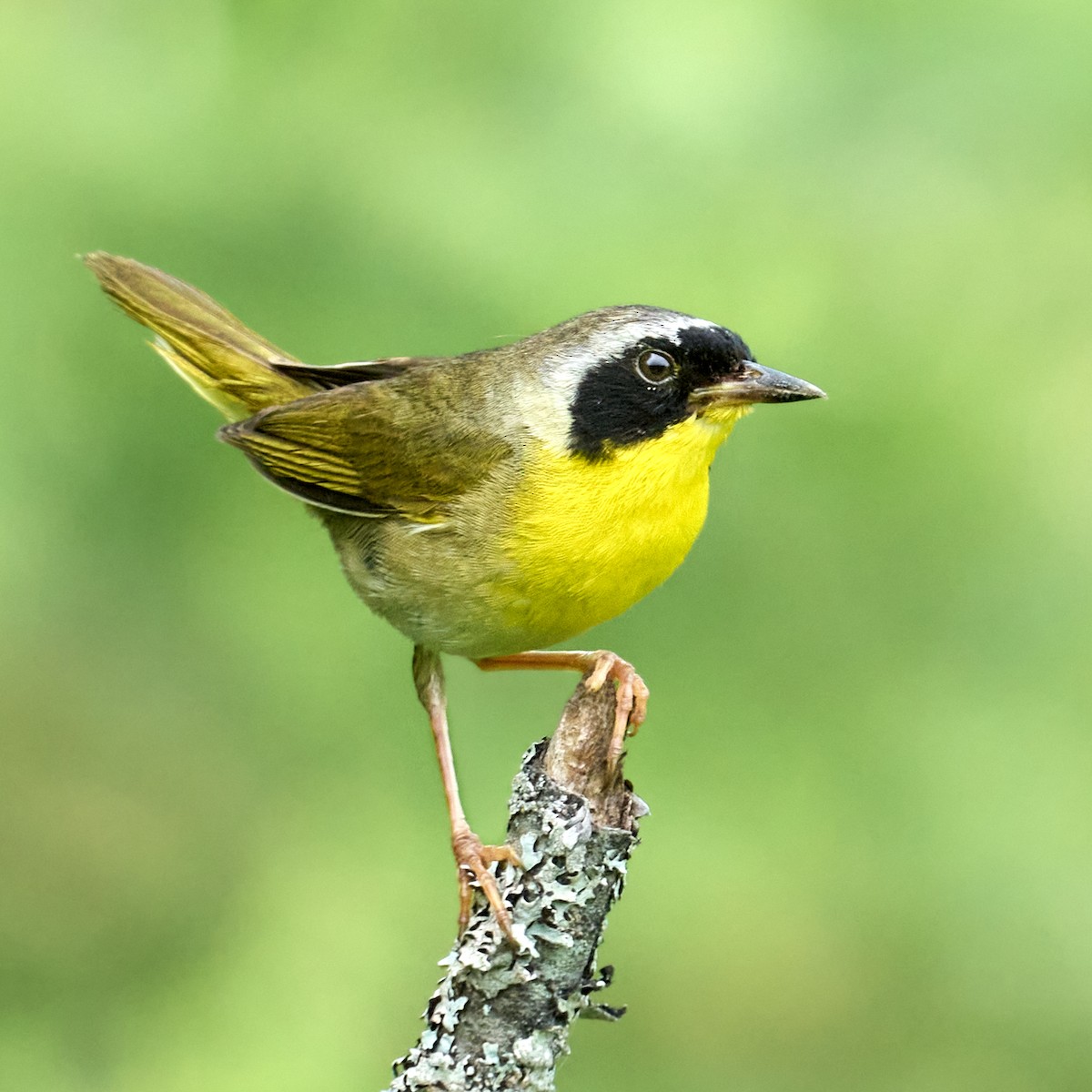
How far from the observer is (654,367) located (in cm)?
427

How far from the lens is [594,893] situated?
3.53 metres

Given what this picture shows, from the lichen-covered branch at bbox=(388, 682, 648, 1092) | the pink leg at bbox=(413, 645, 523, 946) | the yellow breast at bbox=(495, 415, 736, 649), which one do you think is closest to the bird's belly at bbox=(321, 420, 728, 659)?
the yellow breast at bbox=(495, 415, 736, 649)

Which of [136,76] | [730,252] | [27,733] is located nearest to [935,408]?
[730,252]

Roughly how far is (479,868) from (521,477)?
1.00m

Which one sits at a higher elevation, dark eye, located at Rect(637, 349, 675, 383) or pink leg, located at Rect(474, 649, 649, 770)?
dark eye, located at Rect(637, 349, 675, 383)

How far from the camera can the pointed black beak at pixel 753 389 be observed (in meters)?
4.18

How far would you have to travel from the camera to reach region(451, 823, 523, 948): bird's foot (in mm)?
3533

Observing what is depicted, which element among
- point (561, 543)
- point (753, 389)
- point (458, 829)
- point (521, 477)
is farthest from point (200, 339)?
point (753, 389)

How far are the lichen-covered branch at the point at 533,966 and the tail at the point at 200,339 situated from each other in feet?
7.07

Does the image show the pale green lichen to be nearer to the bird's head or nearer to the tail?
the bird's head

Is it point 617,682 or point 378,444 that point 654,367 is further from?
point 378,444

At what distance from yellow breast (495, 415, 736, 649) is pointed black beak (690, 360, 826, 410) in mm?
71

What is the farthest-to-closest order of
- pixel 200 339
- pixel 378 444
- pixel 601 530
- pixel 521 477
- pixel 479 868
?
pixel 200 339 → pixel 378 444 → pixel 521 477 → pixel 601 530 → pixel 479 868

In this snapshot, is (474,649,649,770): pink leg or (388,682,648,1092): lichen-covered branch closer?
(388,682,648,1092): lichen-covered branch
